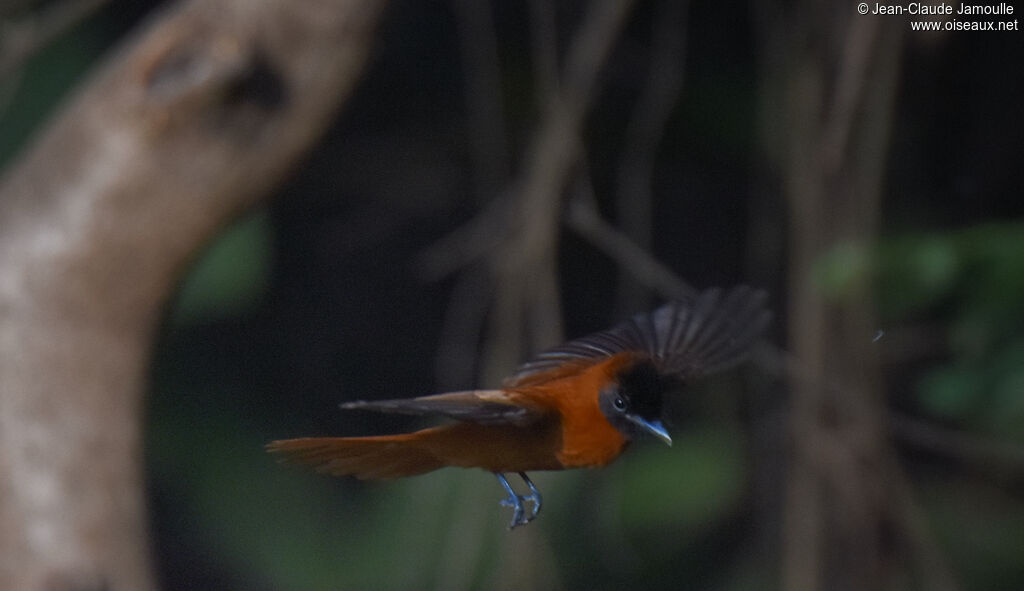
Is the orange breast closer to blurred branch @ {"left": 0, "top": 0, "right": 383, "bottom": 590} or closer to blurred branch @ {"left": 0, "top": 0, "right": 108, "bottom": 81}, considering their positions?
blurred branch @ {"left": 0, "top": 0, "right": 383, "bottom": 590}

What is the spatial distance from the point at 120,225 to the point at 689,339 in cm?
172

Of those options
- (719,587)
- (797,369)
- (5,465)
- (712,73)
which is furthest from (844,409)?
(5,465)

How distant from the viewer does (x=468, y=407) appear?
1.15 meters

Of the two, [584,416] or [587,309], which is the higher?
[584,416]

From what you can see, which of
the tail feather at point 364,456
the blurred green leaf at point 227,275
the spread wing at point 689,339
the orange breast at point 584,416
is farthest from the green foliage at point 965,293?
the blurred green leaf at point 227,275

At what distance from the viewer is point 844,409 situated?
3.13 meters

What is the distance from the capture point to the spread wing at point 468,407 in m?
1.02

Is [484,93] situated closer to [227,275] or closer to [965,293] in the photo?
[227,275]

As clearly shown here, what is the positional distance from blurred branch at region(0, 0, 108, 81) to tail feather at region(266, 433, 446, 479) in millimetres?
2517

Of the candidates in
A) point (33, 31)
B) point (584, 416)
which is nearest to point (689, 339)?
point (584, 416)

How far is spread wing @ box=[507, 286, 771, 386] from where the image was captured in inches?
61.5

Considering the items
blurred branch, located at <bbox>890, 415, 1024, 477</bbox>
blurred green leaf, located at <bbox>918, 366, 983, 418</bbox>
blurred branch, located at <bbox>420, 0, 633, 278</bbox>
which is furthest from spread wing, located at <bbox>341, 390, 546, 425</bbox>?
blurred branch, located at <bbox>890, 415, 1024, 477</bbox>

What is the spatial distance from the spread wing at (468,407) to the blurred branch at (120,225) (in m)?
1.71

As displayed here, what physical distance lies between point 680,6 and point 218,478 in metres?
2.24
